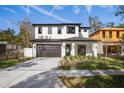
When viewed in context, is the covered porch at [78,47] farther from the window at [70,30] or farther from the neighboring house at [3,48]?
the neighboring house at [3,48]

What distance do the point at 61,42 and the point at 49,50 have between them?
7.63 feet

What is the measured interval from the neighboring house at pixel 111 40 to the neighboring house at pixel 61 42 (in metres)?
3.88

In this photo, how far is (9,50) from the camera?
33.5 meters

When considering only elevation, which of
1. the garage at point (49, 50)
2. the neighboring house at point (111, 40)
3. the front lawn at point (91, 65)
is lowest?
the front lawn at point (91, 65)

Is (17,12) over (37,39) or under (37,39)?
over

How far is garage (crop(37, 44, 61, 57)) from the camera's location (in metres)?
33.3

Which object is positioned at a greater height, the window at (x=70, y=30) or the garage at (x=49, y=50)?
the window at (x=70, y=30)

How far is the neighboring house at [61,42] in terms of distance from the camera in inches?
1266

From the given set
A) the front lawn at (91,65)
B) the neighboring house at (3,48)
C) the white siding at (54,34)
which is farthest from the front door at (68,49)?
the front lawn at (91,65)

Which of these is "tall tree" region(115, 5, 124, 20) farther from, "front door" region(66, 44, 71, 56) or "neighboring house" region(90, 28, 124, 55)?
"neighboring house" region(90, 28, 124, 55)
